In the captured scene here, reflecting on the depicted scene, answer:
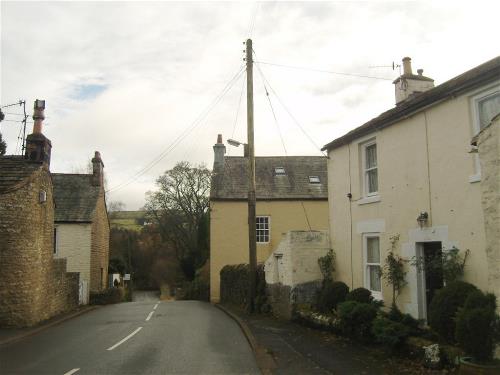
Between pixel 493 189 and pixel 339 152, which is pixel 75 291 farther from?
pixel 493 189

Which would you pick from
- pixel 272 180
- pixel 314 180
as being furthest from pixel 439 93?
pixel 314 180

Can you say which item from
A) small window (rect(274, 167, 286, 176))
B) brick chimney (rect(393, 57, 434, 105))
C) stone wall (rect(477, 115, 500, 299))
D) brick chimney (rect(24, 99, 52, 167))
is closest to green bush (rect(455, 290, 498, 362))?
stone wall (rect(477, 115, 500, 299))

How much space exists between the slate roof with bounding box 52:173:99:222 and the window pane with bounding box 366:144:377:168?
71.8ft

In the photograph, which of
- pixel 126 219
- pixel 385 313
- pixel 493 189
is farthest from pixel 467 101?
pixel 126 219

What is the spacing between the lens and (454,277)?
9.78 m

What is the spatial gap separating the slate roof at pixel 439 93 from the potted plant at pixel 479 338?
4415mm

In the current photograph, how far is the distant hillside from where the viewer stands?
69.9 metres

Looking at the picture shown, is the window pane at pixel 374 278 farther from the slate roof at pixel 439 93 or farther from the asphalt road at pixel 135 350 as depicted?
the asphalt road at pixel 135 350

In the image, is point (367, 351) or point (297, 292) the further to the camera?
point (297, 292)

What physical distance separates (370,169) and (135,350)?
26.0 ft

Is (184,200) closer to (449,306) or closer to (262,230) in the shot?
(262,230)

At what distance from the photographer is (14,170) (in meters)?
17.0

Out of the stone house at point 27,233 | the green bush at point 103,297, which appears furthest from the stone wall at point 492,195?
the green bush at point 103,297

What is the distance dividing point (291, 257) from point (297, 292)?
116 centimetres
